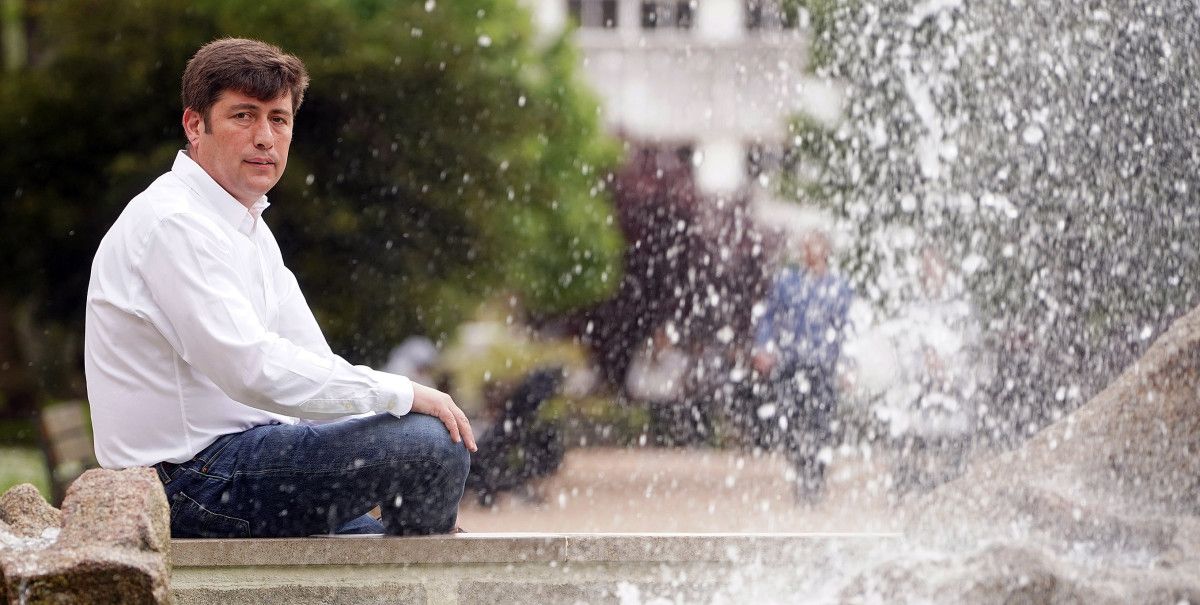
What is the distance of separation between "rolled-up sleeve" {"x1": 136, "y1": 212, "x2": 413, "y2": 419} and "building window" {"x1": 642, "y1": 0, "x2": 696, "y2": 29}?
79.7 ft

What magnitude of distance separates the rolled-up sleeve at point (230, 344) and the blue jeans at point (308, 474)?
0.07 meters

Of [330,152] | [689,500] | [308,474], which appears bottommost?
[689,500]

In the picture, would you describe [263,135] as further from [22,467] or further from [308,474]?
[22,467]

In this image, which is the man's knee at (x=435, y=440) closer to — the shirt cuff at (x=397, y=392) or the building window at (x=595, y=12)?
the shirt cuff at (x=397, y=392)

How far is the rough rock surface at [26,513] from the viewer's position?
3.11 meters

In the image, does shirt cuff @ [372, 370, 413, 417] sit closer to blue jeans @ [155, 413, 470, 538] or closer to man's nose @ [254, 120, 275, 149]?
blue jeans @ [155, 413, 470, 538]

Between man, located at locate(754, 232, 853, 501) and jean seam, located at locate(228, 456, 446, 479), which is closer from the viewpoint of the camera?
jean seam, located at locate(228, 456, 446, 479)

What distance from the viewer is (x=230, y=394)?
3.19 m

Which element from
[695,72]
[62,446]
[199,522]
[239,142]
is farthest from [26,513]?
[695,72]

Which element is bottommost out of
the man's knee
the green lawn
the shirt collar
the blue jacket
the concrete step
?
the green lawn

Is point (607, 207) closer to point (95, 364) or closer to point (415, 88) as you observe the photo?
point (415, 88)

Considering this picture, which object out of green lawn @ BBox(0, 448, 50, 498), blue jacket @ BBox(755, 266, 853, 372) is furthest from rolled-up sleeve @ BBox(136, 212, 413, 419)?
green lawn @ BBox(0, 448, 50, 498)

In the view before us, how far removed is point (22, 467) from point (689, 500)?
5963 millimetres

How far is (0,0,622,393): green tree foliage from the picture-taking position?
11.8m
